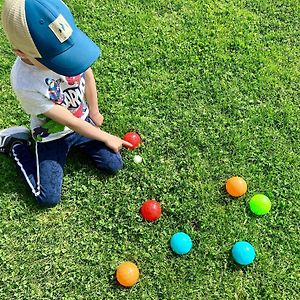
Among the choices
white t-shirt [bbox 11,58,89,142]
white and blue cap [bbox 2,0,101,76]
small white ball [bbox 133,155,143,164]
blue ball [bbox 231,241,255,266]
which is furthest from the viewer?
small white ball [bbox 133,155,143,164]

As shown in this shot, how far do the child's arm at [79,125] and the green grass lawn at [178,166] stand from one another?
0.24 meters

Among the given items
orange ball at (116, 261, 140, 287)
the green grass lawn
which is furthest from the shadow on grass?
orange ball at (116, 261, 140, 287)

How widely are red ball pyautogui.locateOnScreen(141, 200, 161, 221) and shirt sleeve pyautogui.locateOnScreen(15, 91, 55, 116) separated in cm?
90

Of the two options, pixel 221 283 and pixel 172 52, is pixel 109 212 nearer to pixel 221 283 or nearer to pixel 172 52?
pixel 221 283

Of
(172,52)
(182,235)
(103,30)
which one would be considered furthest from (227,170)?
(103,30)

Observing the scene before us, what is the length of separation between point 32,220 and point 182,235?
995 millimetres

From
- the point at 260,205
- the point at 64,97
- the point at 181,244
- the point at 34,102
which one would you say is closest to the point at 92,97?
the point at 64,97

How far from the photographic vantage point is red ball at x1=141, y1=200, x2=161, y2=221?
10.1 ft

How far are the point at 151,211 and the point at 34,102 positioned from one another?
3.33 feet

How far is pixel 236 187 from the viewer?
10.4ft

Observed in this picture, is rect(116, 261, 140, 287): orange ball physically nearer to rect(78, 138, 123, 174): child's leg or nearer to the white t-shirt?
rect(78, 138, 123, 174): child's leg

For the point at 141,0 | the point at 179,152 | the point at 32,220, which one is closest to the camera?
the point at 32,220

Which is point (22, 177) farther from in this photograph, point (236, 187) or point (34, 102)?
point (236, 187)

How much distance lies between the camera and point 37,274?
297 centimetres
